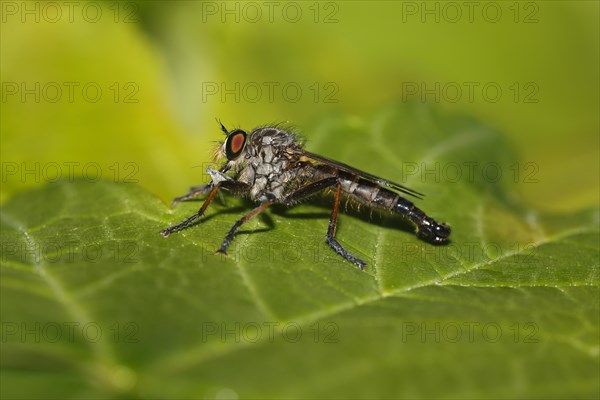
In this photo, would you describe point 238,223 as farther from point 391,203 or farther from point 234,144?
point 391,203

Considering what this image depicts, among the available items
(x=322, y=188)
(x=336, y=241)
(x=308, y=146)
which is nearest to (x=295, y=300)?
(x=336, y=241)

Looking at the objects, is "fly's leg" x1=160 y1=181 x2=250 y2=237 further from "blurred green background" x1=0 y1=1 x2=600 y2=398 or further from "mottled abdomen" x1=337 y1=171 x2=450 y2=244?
"mottled abdomen" x1=337 y1=171 x2=450 y2=244

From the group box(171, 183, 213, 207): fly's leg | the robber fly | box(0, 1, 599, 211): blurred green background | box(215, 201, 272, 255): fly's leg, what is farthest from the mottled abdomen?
box(171, 183, 213, 207): fly's leg

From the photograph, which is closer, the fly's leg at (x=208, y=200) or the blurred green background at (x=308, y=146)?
the blurred green background at (x=308, y=146)

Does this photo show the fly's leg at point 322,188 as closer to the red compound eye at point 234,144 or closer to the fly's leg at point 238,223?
the fly's leg at point 238,223

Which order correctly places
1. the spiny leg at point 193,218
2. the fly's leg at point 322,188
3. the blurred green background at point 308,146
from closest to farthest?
the blurred green background at point 308,146
the spiny leg at point 193,218
the fly's leg at point 322,188

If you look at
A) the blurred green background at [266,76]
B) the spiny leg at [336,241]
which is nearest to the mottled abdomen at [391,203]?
the spiny leg at [336,241]
